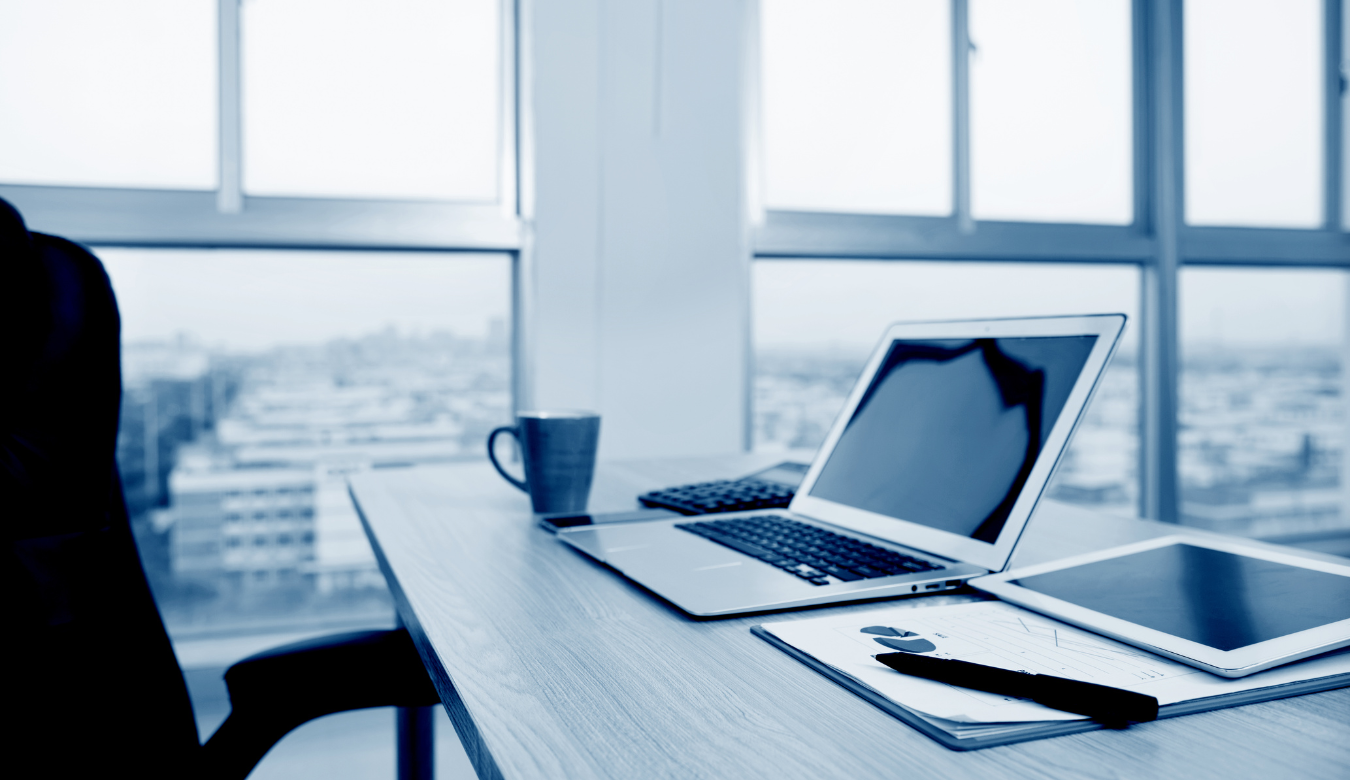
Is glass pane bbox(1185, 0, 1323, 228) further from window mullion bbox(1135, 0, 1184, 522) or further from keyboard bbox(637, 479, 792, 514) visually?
keyboard bbox(637, 479, 792, 514)

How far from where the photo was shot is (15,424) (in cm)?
66

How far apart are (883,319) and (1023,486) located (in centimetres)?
184

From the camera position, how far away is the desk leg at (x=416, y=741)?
3.20ft

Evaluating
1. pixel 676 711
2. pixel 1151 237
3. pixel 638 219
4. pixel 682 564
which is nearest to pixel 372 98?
pixel 638 219

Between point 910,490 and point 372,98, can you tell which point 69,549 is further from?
point 372,98

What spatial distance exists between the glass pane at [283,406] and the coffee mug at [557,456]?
1.14 m

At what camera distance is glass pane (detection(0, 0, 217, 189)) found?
1.90 m

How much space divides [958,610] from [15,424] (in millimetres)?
650

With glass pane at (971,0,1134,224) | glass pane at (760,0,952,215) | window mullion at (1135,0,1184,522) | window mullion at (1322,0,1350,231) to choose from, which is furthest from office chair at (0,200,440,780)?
window mullion at (1322,0,1350,231)

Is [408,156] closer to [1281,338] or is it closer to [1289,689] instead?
[1289,689]

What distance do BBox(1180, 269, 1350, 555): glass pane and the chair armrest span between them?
258cm

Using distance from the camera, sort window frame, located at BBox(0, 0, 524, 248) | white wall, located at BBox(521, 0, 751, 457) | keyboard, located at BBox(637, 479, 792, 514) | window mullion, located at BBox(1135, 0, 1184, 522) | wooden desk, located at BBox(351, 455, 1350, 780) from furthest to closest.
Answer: window mullion, located at BBox(1135, 0, 1184, 522)
white wall, located at BBox(521, 0, 751, 457)
window frame, located at BBox(0, 0, 524, 248)
keyboard, located at BBox(637, 479, 792, 514)
wooden desk, located at BBox(351, 455, 1350, 780)

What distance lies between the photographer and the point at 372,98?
2.09 meters

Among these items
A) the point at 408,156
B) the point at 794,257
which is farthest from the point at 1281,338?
the point at 408,156
